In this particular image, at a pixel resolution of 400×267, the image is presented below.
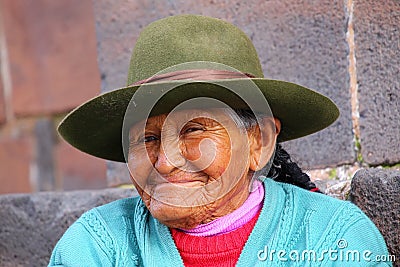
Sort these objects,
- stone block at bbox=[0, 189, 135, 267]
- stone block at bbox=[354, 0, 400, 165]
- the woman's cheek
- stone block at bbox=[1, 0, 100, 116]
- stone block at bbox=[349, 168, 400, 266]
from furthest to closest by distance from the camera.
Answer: stone block at bbox=[1, 0, 100, 116], stone block at bbox=[0, 189, 135, 267], stone block at bbox=[354, 0, 400, 165], stone block at bbox=[349, 168, 400, 266], the woman's cheek

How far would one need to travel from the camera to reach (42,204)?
337 centimetres

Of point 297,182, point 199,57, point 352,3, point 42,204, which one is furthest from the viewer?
point 42,204

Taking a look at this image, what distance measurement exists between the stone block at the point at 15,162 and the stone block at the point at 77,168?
0.16m

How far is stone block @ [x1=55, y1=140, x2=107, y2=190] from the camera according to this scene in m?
4.72

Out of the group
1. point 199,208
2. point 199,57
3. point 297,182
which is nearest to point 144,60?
point 199,57

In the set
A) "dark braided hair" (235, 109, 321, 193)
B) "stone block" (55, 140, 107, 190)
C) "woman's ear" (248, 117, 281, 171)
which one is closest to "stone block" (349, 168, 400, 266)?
"dark braided hair" (235, 109, 321, 193)

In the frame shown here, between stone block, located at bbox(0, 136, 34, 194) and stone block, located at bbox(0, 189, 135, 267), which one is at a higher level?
stone block, located at bbox(0, 189, 135, 267)

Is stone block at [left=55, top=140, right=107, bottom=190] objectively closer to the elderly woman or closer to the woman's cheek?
the elderly woman

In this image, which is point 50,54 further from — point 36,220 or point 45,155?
point 36,220

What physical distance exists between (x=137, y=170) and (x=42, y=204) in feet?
3.43

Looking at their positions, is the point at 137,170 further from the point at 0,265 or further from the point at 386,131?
the point at 0,265

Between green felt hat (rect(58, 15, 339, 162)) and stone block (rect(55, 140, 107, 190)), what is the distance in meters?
2.15

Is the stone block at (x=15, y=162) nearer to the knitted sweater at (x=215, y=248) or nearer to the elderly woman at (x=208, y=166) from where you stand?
the elderly woman at (x=208, y=166)

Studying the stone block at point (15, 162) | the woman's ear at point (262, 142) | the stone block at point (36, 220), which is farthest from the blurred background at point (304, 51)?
the woman's ear at point (262, 142)
